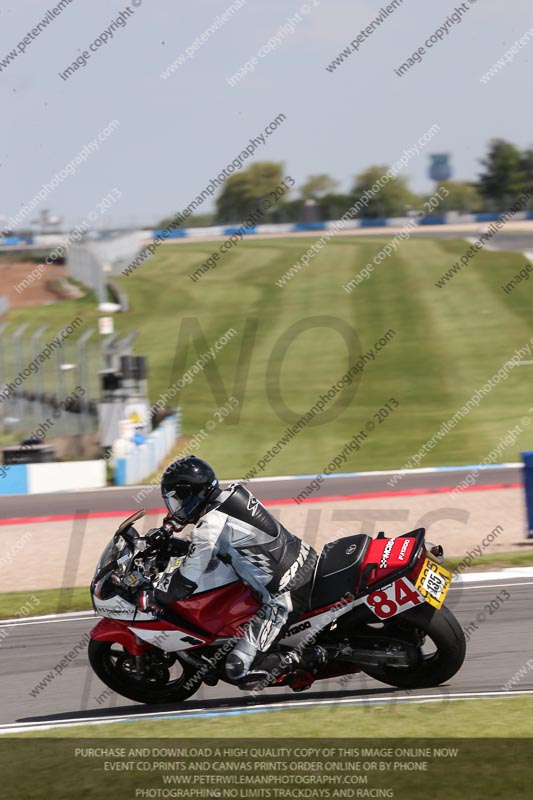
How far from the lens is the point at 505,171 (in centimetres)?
9231

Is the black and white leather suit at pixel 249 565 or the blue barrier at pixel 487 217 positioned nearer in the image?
the black and white leather suit at pixel 249 565

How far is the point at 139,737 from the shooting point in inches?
247

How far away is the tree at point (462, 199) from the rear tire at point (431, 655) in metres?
78.5

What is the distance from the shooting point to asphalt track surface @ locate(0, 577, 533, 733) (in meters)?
6.98

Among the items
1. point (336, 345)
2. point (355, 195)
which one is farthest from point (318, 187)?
point (336, 345)

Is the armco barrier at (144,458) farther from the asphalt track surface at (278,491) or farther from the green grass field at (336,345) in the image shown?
the green grass field at (336,345)

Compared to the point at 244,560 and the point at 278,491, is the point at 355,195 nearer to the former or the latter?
the point at 278,491

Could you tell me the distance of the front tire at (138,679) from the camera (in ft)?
23.0

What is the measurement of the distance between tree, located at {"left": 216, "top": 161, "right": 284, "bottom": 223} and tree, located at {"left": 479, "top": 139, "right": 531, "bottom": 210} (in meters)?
18.6

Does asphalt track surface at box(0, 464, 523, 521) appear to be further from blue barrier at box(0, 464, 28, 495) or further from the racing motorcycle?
the racing motorcycle

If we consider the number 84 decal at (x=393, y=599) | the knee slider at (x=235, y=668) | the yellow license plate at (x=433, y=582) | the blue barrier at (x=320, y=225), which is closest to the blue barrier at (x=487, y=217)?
the blue barrier at (x=320, y=225)

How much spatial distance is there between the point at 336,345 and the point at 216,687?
27206mm

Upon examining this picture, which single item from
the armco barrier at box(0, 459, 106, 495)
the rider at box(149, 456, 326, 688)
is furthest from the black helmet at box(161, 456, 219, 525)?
the armco barrier at box(0, 459, 106, 495)

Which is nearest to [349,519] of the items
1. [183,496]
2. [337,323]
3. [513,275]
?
[183,496]
